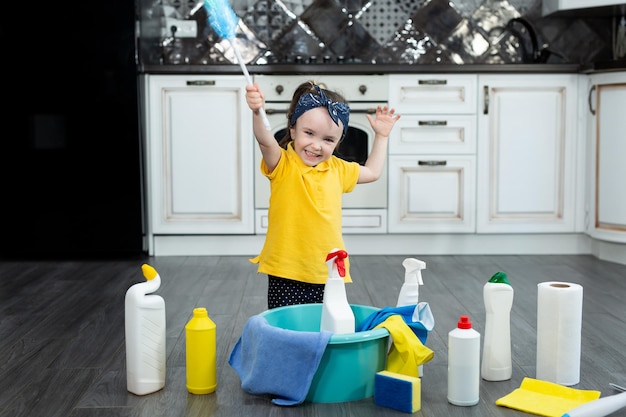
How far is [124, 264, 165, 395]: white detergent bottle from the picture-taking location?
193 centimetres

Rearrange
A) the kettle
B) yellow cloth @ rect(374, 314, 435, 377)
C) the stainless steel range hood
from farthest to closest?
the kettle
the stainless steel range hood
yellow cloth @ rect(374, 314, 435, 377)

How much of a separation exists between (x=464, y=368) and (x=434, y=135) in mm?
2389

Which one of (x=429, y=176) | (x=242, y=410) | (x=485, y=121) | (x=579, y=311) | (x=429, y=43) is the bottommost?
(x=242, y=410)

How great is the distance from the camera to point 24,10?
13.1ft

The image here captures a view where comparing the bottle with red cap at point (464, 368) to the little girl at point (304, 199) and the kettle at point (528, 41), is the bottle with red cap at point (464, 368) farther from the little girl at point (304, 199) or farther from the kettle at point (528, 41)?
the kettle at point (528, 41)

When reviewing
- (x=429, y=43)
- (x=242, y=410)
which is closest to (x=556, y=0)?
(x=429, y=43)

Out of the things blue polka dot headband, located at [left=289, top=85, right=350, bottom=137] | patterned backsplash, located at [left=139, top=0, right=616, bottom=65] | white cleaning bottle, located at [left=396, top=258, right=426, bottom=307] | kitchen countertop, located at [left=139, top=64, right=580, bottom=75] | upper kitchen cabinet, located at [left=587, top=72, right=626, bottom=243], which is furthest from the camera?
patterned backsplash, located at [left=139, top=0, right=616, bottom=65]

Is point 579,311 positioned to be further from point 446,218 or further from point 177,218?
point 177,218

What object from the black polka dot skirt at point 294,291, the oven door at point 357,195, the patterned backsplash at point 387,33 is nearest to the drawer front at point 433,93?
the oven door at point 357,195

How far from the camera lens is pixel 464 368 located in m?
1.89

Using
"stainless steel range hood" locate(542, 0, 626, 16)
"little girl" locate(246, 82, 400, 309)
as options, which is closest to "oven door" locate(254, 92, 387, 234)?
"stainless steel range hood" locate(542, 0, 626, 16)

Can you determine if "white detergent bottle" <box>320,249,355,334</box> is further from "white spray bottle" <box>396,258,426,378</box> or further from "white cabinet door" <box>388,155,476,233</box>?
"white cabinet door" <box>388,155,476,233</box>

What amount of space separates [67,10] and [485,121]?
208 cm

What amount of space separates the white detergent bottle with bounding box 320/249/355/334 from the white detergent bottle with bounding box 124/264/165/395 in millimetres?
388
